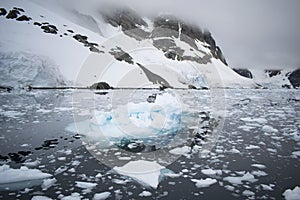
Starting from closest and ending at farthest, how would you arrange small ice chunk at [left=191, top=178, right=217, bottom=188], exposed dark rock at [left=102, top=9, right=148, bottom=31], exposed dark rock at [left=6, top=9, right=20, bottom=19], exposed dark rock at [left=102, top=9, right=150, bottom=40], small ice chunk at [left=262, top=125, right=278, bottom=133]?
1. small ice chunk at [left=191, top=178, right=217, bottom=188]
2. small ice chunk at [left=262, top=125, right=278, bottom=133]
3. exposed dark rock at [left=6, top=9, right=20, bottom=19]
4. exposed dark rock at [left=102, top=9, right=148, bottom=31]
5. exposed dark rock at [left=102, top=9, right=150, bottom=40]

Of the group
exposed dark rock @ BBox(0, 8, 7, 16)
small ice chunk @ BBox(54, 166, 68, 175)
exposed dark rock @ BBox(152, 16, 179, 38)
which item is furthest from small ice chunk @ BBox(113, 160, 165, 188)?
exposed dark rock @ BBox(152, 16, 179, 38)

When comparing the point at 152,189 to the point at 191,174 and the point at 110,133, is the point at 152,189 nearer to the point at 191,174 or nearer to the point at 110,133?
the point at 191,174

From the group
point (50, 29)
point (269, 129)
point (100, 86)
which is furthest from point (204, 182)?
point (50, 29)

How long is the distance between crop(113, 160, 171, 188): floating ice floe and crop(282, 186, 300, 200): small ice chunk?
1601mm

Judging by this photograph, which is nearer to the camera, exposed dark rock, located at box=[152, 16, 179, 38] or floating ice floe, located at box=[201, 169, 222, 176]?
floating ice floe, located at box=[201, 169, 222, 176]

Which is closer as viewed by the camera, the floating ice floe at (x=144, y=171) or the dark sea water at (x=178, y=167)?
the dark sea water at (x=178, y=167)

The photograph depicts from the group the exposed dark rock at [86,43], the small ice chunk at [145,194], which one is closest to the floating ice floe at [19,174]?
the small ice chunk at [145,194]

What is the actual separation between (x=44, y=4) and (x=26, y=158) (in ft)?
181

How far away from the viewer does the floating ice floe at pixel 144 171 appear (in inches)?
117

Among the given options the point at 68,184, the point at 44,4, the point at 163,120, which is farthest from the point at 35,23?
the point at 68,184

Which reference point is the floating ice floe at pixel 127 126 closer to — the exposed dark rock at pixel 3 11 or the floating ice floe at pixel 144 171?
the floating ice floe at pixel 144 171

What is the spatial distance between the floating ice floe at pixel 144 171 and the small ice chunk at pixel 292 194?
1601 mm

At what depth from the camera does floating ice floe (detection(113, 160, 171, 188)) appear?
9.72 feet

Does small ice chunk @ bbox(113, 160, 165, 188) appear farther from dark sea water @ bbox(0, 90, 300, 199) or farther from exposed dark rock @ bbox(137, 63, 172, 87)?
exposed dark rock @ bbox(137, 63, 172, 87)
